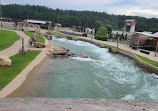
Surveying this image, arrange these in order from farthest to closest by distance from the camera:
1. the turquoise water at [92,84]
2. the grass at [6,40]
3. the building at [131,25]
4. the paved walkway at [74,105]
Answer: the building at [131,25], the grass at [6,40], the turquoise water at [92,84], the paved walkway at [74,105]

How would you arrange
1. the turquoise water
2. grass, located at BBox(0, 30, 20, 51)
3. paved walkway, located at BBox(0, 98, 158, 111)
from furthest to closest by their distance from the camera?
grass, located at BBox(0, 30, 20, 51) → the turquoise water → paved walkway, located at BBox(0, 98, 158, 111)

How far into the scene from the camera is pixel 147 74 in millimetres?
16172

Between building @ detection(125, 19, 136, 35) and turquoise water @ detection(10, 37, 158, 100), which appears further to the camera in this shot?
building @ detection(125, 19, 136, 35)

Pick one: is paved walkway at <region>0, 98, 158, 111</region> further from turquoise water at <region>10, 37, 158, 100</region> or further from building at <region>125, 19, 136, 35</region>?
building at <region>125, 19, 136, 35</region>

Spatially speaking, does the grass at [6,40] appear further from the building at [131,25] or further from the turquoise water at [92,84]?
the building at [131,25]

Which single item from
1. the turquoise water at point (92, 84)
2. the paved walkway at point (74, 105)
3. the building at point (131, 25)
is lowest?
the turquoise water at point (92, 84)

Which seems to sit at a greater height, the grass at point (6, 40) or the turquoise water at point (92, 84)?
the grass at point (6, 40)

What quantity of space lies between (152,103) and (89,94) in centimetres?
670

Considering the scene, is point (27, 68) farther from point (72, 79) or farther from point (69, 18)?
point (69, 18)

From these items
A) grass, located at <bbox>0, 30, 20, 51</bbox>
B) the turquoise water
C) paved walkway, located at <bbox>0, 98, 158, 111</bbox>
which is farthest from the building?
paved walkway, located at <bbox>0, 98, 158, 111</bbox>

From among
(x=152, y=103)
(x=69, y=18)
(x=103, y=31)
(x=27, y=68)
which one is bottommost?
(x=27, y=68)

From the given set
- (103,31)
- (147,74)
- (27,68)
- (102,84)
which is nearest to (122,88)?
(102,84)

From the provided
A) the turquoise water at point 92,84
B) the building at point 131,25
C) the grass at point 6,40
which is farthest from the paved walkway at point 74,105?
the building at point 131,25

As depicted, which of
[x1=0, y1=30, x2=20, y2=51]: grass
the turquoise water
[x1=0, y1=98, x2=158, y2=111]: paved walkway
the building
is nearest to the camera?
[x1=0, y1=98, x2=158, y2=111]: paved walkway
